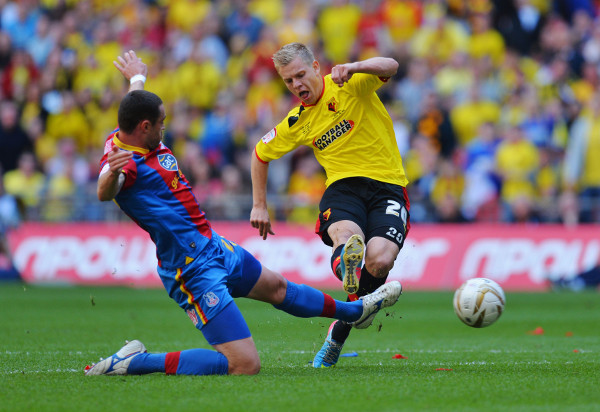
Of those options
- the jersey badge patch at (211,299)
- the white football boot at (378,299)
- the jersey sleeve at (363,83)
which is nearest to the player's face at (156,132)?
the jersey badge patch at (211,299)

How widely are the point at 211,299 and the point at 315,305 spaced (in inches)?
31.5

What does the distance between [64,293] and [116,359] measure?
386 inches

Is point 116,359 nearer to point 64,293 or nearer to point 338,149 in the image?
point 338,149

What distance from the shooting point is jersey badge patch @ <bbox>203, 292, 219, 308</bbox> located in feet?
20.0

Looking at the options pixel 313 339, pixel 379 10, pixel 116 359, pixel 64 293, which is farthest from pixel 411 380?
pixel 379 10

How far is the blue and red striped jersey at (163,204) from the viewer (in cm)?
607

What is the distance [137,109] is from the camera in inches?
234

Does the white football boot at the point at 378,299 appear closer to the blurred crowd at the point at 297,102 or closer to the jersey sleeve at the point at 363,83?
Result: the jersey sleeve at the point at 363,83

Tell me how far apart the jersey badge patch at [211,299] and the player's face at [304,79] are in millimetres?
1809

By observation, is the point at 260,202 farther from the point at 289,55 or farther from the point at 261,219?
the point at 289,55

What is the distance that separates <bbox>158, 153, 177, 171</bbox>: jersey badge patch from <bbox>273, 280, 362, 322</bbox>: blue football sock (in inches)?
47.3

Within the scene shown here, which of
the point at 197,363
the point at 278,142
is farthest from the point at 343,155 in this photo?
the point at 197,363

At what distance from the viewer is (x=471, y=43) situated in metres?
17.9

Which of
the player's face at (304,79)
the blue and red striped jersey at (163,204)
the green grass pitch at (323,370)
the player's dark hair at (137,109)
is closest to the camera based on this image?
the green grass pitch at (323,370)
